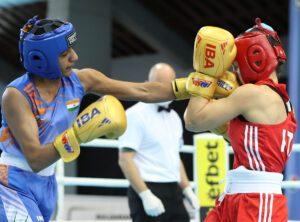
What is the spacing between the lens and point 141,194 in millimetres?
3529

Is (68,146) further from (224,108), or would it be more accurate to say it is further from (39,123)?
(224,108)

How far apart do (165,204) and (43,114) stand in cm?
150

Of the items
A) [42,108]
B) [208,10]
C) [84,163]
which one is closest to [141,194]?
[42,108]

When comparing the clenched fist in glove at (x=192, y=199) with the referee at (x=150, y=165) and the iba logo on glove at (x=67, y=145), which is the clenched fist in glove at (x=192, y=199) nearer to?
the referee at (x=150, y=165)

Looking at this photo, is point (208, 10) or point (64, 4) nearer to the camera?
point (64, 4)

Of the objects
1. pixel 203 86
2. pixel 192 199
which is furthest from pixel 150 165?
pixel 203 86

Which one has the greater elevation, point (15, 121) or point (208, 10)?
point (15, 121)

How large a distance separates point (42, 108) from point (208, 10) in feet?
35.3

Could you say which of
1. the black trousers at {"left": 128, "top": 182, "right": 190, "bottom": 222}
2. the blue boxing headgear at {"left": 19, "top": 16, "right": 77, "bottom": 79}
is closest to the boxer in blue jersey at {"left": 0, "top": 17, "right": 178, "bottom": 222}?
the blue boxing headgear at {"left": 19, "top": 16, "right": 77, "bottom": 79}

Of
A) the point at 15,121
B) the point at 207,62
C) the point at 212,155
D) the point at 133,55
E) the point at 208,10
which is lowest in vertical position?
the point at 133,55

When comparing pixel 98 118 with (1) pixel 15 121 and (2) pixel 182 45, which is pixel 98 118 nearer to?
(1) pixel 15 121

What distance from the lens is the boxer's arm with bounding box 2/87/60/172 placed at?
7.49 feet

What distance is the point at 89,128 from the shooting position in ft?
7.41

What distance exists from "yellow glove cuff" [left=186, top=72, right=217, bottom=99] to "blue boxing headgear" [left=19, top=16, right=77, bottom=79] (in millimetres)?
573
